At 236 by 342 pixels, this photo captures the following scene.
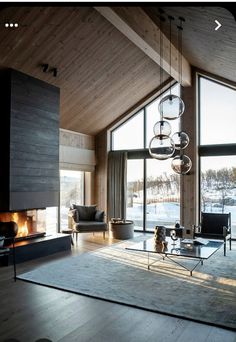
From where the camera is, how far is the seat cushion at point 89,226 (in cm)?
748

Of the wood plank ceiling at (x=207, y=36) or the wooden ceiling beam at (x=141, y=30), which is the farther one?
the wooden ceiling beam at (x=141, y=30)

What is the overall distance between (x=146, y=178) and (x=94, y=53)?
416 cm

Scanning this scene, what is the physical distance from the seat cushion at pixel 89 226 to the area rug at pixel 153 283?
140cm

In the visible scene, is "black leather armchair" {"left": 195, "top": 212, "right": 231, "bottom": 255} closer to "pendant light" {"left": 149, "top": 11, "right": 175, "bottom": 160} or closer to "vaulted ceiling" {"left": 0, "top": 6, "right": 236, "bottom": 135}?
"pendant light" {"left": 149, "top": 11, "right": 175, "bottom": 160}

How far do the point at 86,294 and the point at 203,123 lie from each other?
5.97 m

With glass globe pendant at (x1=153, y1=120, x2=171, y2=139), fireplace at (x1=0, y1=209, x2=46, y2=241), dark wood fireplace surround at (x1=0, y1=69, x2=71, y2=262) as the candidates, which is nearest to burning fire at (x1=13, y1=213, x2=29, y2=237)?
fireplace at (x1=0, y1=209, x2=46, y2=241)

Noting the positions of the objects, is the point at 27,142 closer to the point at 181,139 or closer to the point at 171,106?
the point at 181,139

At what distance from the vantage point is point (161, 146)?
4312 mm

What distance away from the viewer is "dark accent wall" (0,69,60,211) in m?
5.73

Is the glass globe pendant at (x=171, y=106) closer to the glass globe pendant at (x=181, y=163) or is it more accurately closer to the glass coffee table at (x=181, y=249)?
the glass globe pendant at (x=181, y=163)

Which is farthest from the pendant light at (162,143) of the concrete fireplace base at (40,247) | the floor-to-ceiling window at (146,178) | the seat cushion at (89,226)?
the floor-to-ceiling window at (146,178)

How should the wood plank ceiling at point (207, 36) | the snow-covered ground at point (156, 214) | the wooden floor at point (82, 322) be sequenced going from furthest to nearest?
1. the snow-covered ground at point (156, 214)
2. the wood plank ceiling at point (207, 36)
3. the wooden floor at point (82, 322)

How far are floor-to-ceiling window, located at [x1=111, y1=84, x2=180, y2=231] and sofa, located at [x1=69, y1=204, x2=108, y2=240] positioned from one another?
167 cm

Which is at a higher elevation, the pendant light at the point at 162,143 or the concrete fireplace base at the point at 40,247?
the pendant light at the point at 162,143
